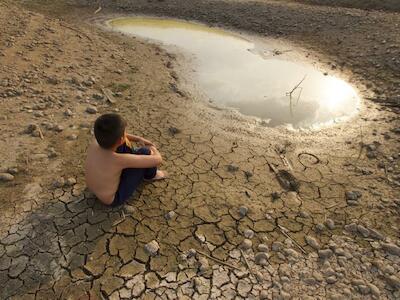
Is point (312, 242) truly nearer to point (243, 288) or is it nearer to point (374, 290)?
point (374, 290)

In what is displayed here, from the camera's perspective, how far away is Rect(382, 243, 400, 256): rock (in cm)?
357

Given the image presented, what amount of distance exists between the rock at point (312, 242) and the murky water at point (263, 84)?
256cm

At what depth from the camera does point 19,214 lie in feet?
12.2

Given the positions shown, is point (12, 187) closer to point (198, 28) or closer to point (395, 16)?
point (198, 28)

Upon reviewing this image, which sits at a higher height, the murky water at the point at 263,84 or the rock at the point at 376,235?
the murky water at the point at 263,84

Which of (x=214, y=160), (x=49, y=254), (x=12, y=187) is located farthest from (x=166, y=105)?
(x=49, y=254)

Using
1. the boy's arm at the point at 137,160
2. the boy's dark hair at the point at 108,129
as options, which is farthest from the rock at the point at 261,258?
the boy's dark hair at the point at 108,129

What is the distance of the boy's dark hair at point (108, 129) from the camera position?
3.32m

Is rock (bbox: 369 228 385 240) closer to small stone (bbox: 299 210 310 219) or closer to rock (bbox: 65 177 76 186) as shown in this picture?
small stone (bbox: 299 210 310 219)

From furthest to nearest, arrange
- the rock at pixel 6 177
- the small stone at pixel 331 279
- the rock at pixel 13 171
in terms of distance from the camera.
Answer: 1. the rock at pixel 13 171
2. the rock at pixel 6 177
3. the small stone at pixel 331 279

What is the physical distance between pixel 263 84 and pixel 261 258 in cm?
450

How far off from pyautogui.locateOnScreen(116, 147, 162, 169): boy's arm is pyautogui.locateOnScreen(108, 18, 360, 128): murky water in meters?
2.69

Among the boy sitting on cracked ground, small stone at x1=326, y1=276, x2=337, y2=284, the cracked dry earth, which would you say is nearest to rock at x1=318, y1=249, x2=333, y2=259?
the cracked dry earth

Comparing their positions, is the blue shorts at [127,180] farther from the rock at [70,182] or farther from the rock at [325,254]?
the rock at [325,254]
